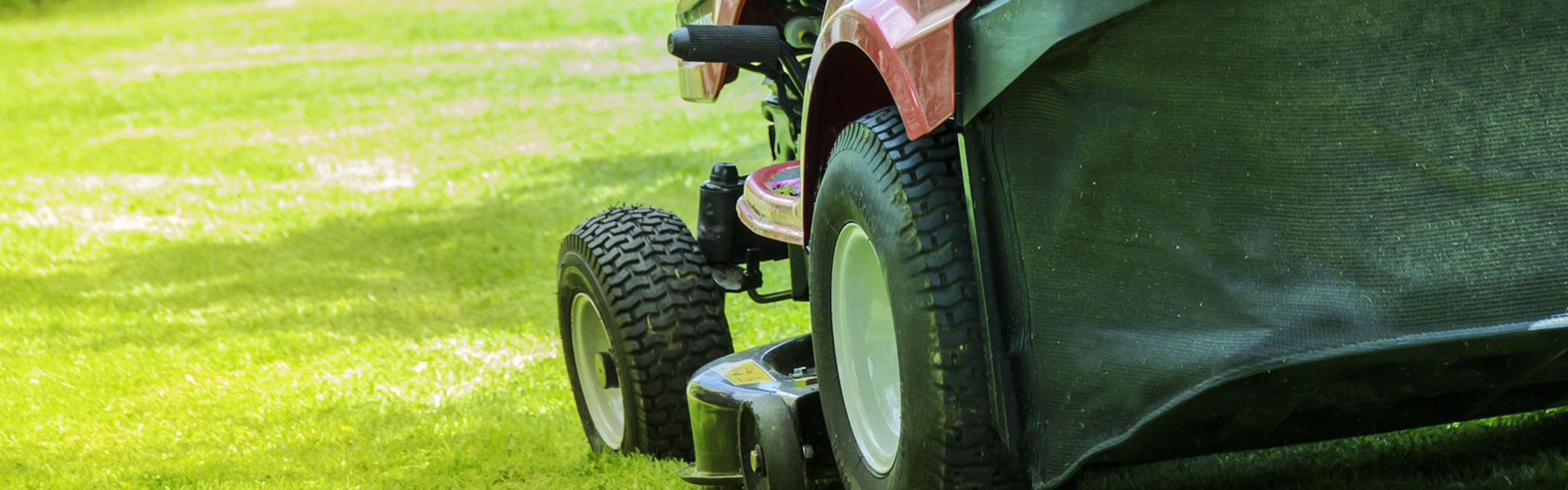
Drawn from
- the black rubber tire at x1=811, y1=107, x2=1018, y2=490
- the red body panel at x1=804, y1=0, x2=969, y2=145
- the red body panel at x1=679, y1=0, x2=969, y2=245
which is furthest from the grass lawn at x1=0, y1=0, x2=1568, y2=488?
the red body panel at x1=804, y1=0, x2=969, y2=145

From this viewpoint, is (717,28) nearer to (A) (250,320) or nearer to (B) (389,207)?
(A) (250,320)

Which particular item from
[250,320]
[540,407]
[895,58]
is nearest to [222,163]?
[250,320]

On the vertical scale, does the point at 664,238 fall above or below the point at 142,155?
above

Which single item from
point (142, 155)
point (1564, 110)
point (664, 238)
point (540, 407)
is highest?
point (1564, 110)

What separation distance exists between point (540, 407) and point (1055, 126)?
138 inches

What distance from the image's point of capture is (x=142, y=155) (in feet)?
47.1

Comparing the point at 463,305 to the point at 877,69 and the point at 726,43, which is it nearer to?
the point at 726,43

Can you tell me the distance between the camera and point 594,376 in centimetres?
480

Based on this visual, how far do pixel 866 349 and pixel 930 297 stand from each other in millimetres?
500

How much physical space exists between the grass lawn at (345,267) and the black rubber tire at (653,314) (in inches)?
5.1

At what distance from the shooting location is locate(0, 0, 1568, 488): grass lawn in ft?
15.8

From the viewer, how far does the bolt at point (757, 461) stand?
11.1 feet

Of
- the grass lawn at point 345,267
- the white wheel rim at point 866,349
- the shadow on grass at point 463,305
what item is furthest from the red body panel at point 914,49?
the grass lawn at point 345,267

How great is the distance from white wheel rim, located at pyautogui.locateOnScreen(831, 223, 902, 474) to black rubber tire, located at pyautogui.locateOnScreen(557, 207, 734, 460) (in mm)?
1227
